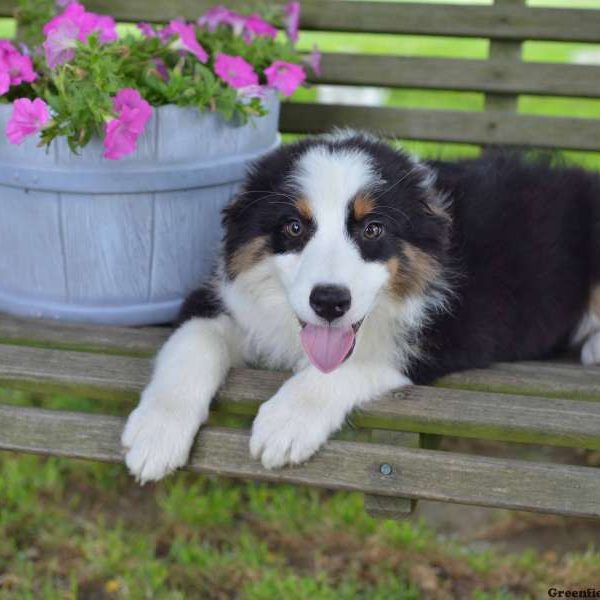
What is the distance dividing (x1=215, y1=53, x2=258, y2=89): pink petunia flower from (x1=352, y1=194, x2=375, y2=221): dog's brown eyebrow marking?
2.27ft

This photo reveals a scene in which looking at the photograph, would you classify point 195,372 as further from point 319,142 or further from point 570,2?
point 570,2

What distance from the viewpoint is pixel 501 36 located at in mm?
3918

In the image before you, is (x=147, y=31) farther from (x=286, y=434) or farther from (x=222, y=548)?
(x=222, y=548)

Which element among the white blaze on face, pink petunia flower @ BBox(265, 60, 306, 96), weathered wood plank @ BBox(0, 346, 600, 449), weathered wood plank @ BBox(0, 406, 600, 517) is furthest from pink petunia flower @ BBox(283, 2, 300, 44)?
weathered wood plank @ BBox(0, 406, 600, 517)

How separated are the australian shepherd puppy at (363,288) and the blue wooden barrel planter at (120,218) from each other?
181 mm

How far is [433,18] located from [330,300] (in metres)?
1.91

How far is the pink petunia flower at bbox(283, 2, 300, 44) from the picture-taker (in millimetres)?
3627

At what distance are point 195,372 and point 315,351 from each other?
311mm

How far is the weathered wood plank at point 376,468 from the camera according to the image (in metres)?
2.33

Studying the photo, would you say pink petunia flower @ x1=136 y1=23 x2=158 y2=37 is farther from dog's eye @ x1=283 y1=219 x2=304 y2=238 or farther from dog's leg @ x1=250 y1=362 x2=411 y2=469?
dog's leg @ x1=250 y1=362 x2=411 y2=469

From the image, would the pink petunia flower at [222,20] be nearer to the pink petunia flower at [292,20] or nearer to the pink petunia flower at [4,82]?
the pink petunia flower at [292,20]

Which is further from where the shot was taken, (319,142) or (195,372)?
(319,142)

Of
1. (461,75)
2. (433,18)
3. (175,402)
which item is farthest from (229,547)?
(433,18)

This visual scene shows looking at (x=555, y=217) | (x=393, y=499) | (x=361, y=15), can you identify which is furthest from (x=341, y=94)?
(x=393, y=499)
